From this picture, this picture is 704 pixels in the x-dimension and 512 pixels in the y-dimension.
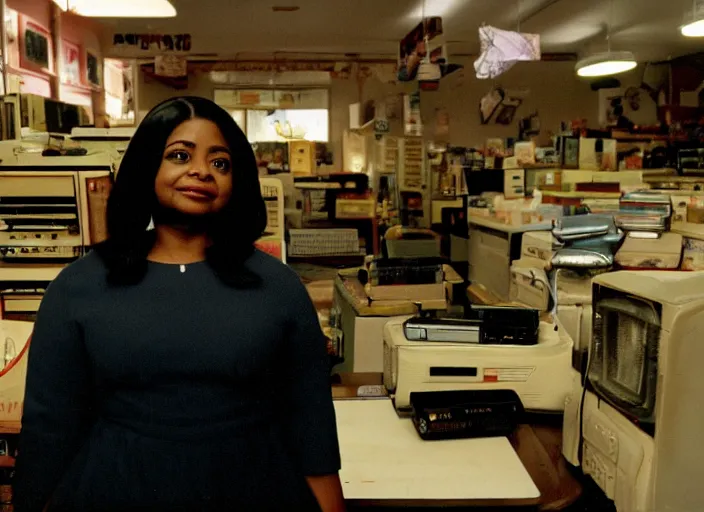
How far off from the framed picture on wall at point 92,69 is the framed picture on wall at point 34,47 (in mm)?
1234

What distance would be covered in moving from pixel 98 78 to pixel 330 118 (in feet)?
12.1

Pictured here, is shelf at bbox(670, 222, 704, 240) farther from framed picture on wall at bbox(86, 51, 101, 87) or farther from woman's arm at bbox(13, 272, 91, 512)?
framed picture on wall at bbox(86, 51, 101, 87)

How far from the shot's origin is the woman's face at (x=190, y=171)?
1.30 meters

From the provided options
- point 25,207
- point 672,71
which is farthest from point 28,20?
point 672,71

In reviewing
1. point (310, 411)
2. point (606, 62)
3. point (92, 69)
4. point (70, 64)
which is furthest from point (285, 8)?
point (310, 411)

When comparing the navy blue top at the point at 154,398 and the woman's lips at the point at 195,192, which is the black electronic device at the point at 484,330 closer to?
the navy blue top at the point at 154,398

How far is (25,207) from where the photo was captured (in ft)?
9.06

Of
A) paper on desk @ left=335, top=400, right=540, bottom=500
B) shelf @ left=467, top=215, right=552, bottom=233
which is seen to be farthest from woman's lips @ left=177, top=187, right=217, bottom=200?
shelf @ left=467, top=215, right=552, bottom=233

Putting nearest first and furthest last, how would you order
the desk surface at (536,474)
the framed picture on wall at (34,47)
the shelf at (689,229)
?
the desk surface at (536,474) < the shelf at (689,229) < the framed picture on wall at (34,47)

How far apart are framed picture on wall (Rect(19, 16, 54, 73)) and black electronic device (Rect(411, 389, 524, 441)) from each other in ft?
17.6

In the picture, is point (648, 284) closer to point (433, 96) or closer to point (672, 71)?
point (433, 96)

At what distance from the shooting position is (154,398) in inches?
48.0

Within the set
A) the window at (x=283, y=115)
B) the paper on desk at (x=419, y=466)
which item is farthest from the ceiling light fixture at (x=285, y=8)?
the paper on desk at (x=419, y=466)

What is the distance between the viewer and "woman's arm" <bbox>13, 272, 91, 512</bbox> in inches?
48.4
